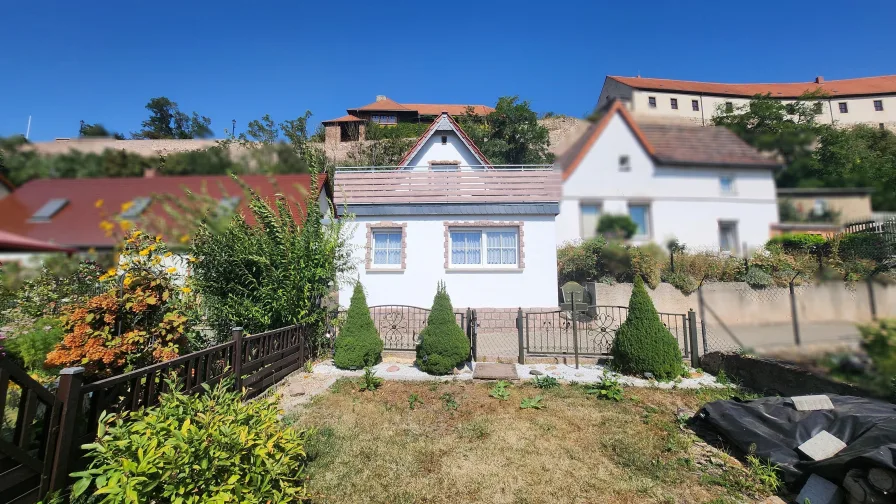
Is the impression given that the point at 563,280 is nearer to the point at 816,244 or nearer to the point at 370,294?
the point at 370,294

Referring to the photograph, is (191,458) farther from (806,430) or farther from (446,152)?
(446,152)

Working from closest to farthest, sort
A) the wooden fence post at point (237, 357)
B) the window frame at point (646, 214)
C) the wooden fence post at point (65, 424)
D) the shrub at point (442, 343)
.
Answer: the window frame at point (646, 214) → the wooden fence post at point (65, 424) → the wooden fence post at point (237, 357) → the shrub at point (442, 343)

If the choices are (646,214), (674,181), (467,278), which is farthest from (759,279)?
(467,278)

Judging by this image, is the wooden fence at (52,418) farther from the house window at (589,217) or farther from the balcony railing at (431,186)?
the balcony railing at (431,186)

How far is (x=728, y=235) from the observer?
152 cm

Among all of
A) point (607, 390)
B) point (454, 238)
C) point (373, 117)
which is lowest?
point (607, 390)

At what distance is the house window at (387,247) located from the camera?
30.3 feet

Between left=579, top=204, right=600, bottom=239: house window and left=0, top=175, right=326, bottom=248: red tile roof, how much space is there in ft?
10.6

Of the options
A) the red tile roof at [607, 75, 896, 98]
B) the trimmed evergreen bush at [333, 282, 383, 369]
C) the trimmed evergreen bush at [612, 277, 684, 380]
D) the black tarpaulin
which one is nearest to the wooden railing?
the trimmed evergreen bush at [333, 282, 383, 369]

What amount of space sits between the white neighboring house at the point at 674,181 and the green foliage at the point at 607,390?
3.75 m

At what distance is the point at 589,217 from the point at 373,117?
137ft

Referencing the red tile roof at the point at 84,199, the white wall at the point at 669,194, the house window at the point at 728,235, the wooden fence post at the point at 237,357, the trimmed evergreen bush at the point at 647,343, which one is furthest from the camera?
the trimmed evergreen bush at the point at 647,343

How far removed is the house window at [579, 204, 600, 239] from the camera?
1709mm

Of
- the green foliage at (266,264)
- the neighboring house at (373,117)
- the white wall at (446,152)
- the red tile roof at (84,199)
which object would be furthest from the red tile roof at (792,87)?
the neighboring house at (373,117)
